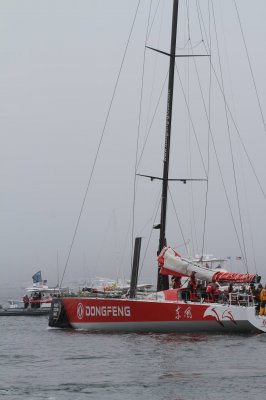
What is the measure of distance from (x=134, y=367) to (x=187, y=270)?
34.3 feet

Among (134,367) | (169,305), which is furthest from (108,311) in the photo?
(134,367)

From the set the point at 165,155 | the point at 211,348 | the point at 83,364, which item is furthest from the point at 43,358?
the point at 165,155

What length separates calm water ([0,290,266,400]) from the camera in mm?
18922

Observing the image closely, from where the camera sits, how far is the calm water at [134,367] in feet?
62.1

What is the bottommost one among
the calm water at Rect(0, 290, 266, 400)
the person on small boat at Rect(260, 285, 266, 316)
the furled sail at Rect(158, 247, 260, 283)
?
the calm water at Rect(0, 290, 266, 400)

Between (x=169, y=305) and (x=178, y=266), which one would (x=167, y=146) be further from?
(x=169, y=305)

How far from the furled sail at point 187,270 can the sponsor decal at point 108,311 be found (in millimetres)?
2634

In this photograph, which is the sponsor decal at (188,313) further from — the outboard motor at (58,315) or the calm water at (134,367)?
the outboard motor at (58,315)

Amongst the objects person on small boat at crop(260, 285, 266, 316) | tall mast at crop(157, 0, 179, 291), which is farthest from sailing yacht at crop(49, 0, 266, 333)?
person on small boat at crop(260, 285, 266, 316)

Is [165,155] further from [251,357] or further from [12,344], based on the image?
[251,357]

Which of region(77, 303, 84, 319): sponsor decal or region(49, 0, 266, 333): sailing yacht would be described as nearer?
region(49, 0, 266, 333): sailing yacht

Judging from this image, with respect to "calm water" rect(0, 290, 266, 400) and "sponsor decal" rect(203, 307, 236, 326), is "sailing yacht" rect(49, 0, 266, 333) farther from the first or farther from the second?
"calm water" rect(0, 290, 266, 400)

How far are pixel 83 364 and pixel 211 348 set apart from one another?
16.2 feet

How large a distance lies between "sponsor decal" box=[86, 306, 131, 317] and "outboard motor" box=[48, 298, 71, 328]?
1841 millimetres
